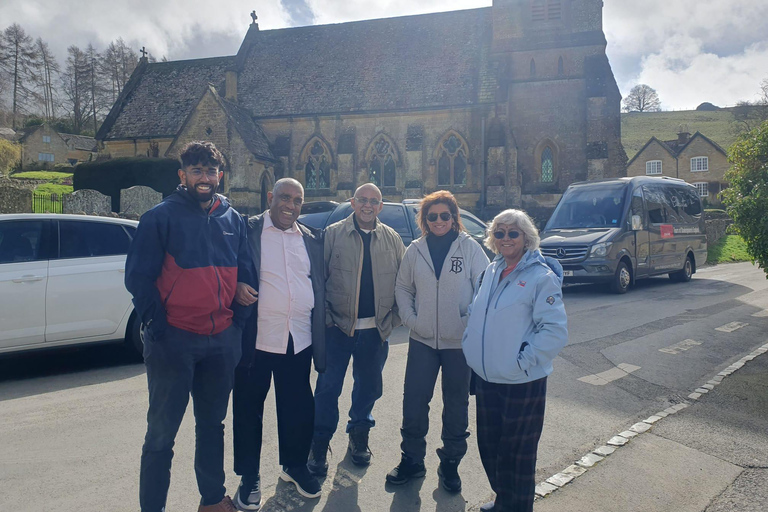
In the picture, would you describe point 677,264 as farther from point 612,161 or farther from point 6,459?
point 6,459

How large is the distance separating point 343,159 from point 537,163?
9.79 metres

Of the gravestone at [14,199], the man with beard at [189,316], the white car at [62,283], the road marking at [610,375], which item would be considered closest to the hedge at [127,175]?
the gravestone at [14,199]

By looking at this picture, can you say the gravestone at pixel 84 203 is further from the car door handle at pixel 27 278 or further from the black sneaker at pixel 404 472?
the black sneaker at pixel 404 472

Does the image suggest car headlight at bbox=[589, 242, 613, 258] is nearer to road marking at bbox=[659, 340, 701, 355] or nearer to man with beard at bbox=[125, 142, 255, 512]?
road marking at bbox=[659, 340, 701, 355]

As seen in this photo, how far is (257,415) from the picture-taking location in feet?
11.6

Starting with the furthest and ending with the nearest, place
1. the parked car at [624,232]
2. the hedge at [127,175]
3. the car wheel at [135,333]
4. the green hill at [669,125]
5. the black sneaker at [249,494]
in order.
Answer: the green hill at [669,125] → the hedge at [127,175] → the parked car at [624,232] → the car wheel at [135,333] → the black sneaker at [249,494]

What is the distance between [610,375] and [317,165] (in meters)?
25.2

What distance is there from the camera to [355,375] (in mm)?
4133

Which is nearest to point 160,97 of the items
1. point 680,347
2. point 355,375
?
point 680,347

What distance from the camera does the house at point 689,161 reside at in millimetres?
56031

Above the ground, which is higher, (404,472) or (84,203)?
(84,203)

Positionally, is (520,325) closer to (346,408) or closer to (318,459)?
(318,459)

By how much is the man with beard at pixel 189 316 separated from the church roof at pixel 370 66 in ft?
83.5

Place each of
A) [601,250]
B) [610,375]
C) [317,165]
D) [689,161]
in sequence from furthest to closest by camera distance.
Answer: [689,161], [317,165], [601,250], [610,375]
